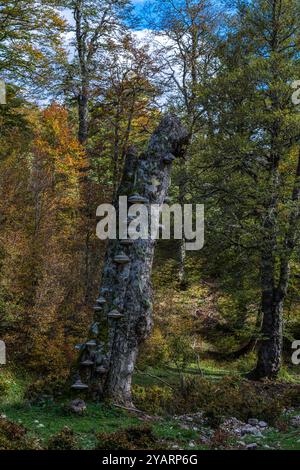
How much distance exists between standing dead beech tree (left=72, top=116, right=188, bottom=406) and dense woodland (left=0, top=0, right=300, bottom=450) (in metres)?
0.04

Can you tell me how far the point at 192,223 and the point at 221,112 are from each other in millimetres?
4859

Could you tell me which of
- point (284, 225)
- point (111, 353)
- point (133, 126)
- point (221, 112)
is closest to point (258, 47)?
point (221, 112)

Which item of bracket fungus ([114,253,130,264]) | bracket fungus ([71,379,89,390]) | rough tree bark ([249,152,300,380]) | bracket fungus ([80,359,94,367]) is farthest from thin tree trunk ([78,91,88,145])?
bracket fungus ([71,379,89,390])

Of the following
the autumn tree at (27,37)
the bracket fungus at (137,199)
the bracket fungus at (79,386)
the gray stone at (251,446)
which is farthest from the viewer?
the autumn tree at (27,37)

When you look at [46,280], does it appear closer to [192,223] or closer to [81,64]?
[192,223]

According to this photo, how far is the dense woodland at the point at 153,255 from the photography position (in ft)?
27.7

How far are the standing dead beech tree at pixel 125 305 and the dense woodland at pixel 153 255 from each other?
4 centimetres

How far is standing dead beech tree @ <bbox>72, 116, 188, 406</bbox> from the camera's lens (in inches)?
333

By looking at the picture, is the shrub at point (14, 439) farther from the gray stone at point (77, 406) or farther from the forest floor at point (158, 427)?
the gray stone at point (77, 406)

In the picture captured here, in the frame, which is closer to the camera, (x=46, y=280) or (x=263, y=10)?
(x=46, y=280)

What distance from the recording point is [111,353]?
8547 millimetres

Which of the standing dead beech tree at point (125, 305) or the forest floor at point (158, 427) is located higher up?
the standing dead beech tree at point (125, 305)

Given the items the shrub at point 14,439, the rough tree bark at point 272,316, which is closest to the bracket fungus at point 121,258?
the shrub at point 14,439

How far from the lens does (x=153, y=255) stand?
388 inches
